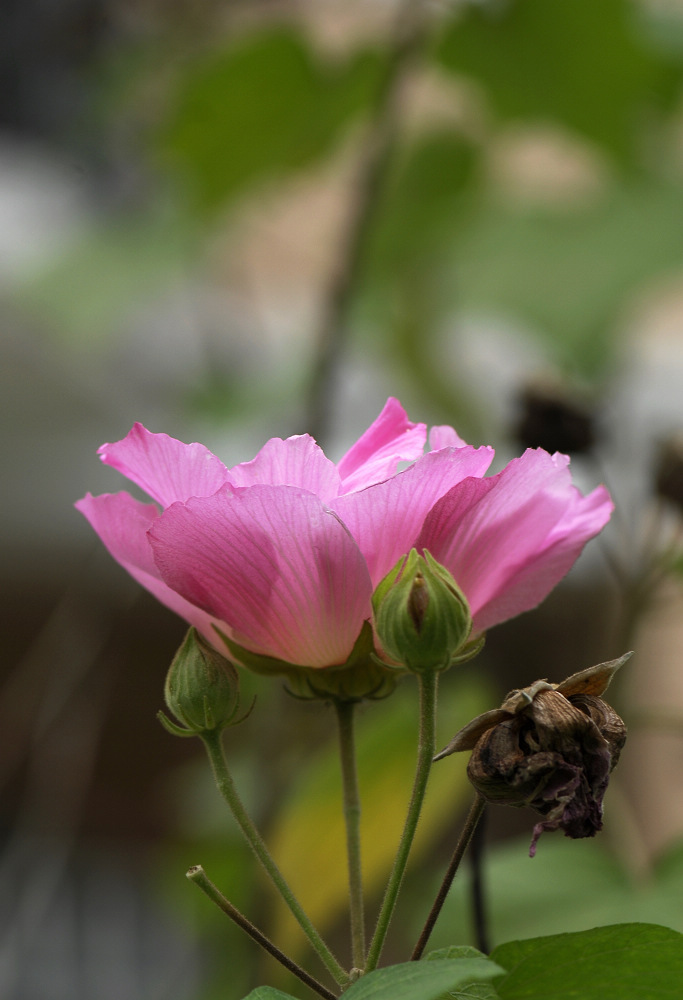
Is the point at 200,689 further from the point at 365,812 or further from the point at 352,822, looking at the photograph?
the point at 365,812

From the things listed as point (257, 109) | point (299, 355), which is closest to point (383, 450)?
point (257, 109)

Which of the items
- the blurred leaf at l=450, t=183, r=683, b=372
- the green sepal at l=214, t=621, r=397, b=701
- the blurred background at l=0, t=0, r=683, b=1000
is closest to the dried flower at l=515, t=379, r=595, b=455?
the blurred background at l=0, t=0, r=683, b=1000

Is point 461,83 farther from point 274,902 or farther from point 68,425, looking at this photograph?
point 68,425

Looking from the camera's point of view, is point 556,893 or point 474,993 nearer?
point 474,993

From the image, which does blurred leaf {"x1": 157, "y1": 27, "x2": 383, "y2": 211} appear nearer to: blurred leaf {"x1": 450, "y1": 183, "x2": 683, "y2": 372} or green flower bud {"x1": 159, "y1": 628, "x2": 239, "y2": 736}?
blurred leaf {"x1": 450, "y1": 183, "x2": 683, "y2": 372}

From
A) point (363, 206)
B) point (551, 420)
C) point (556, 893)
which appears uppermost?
point (363, 206)

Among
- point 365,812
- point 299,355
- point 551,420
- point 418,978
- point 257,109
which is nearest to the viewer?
point 418,978
